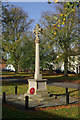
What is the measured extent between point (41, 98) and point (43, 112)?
3204mm

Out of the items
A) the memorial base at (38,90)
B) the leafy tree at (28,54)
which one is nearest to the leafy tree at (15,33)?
the leafy tree at (28,54)

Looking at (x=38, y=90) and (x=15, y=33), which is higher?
(x=15, y=33)

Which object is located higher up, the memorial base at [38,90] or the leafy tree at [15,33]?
the leafy tree at [15,33]

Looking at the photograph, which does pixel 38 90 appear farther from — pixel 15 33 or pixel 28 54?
pixel 15 33

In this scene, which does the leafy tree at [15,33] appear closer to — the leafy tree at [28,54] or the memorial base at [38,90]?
the leafy tree at [28,54]

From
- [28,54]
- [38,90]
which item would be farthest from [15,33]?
[38,90]

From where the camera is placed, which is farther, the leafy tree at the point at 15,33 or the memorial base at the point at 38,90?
the leafy tree at the point at 15,33

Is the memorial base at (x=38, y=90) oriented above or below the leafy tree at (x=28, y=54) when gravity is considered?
below

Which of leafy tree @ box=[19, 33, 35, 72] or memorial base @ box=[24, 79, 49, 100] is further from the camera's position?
leafy tree @ box=[19, 33, 35, 72]

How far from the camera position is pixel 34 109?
9.51 meters

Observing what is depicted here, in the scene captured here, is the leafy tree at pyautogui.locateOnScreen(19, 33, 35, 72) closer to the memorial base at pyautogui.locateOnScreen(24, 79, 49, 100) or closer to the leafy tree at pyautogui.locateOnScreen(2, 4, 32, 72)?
the leafy tree at pyautogui.locateOnScreen(2, 4, 32, 72)

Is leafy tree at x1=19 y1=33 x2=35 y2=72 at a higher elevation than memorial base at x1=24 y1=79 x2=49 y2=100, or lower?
higher

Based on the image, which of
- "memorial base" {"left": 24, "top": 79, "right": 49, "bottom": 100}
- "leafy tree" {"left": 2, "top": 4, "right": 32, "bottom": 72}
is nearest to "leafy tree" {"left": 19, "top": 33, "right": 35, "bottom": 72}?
"leafy tree" {"left": 2, "top": 4, "right": 32, "bottom": 72}

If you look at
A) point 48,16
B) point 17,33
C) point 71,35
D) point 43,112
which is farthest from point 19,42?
point 43,112
